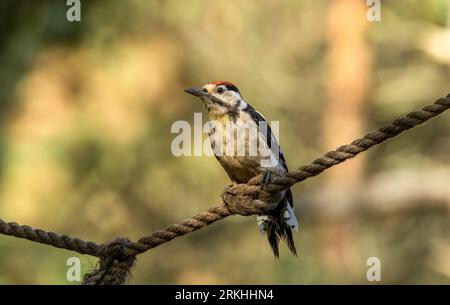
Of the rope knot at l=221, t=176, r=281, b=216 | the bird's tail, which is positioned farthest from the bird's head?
the rope knot at l=221, t=176, r=281, b=216

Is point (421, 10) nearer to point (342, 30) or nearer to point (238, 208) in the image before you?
point (342, 30)

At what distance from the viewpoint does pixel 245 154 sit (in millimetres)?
6180

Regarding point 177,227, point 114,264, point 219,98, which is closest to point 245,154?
point 219,98

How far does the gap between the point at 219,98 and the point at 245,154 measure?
53 cm

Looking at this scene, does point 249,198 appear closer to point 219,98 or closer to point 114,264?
point 114,264

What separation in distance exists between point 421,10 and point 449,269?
425 centimetres

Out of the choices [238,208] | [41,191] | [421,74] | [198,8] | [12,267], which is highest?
[198,8]

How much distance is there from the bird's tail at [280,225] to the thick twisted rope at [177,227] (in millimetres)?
1305

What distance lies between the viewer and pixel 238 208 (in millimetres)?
5207

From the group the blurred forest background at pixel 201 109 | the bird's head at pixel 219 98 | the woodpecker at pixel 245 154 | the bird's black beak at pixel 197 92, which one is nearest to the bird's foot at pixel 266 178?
the woodpecker at pixel 245 154

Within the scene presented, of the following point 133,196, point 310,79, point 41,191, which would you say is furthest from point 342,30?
point 41,191

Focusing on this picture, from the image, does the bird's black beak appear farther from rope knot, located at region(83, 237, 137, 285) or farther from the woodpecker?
rope knot, located at region(83, 237, 137, 285)

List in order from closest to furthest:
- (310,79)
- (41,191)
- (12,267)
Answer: (12,267), (41,191), (310,79)

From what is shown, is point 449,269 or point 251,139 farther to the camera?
point 449,269
